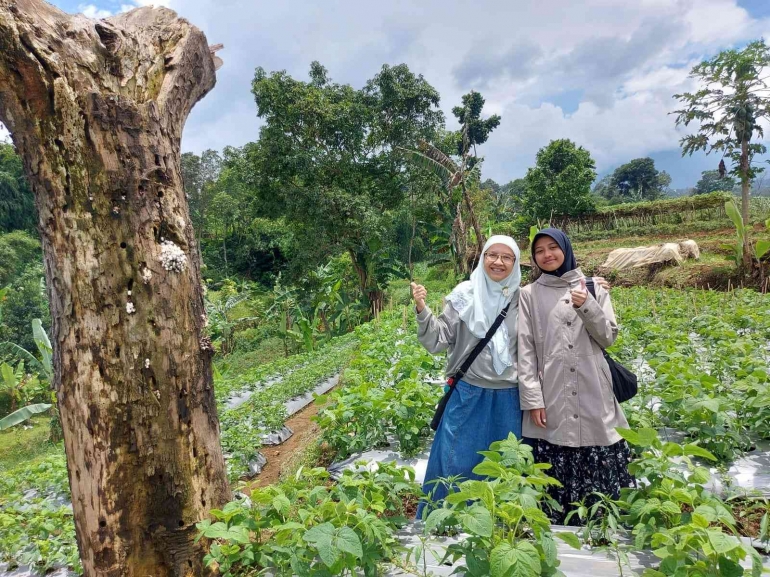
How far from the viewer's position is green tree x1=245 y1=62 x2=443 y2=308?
1408cm

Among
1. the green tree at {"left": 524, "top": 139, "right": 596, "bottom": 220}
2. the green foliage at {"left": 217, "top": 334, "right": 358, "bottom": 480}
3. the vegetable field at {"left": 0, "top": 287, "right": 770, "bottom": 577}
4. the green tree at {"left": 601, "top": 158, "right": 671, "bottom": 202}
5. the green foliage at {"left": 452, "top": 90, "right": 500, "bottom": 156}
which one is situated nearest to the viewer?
the vegetable field at {"left": 0, "top": 287, "right": 770, "bottom": 577}

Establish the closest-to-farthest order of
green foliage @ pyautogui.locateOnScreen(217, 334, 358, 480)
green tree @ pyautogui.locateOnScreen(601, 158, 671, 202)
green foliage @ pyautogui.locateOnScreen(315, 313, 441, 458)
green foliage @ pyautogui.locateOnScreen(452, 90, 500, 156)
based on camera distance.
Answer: green foliage @ pyautogui.locateOnScreen(315, 313, 441, 458) → green foliage @ pyautogui.locateOnScreen(217, 334, 358, 480) → green foliage @ pyautogui.locateOnScreen(452, 90, 500, 156) → green tree @ pyautogui.locateOnScreen(601, 158, 671, 202)

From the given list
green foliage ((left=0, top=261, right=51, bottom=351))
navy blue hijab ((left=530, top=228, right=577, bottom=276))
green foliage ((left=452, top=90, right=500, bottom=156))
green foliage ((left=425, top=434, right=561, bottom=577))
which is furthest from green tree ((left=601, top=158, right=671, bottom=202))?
green foliage ((left=425, top=434, right=561, bottom=577))

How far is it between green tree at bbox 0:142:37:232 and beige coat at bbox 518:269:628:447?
88.8ft

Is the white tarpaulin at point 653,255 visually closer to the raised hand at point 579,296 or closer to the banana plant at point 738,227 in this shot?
the banana plant at point 738,227

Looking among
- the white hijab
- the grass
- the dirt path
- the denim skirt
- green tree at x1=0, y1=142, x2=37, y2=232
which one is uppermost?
green tree at x1=0, y1=142, x2=37, y2=232

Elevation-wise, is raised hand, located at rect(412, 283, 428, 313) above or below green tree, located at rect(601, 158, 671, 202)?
below

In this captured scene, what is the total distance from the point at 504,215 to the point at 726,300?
940 inches

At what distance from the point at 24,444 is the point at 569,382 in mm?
12179

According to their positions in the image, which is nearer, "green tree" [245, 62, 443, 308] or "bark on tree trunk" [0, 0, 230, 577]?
"bark on tree trunk" [0, 0, 230, 577]

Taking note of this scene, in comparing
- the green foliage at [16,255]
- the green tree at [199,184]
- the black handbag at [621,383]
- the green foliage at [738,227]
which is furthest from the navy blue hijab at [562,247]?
the green tree at [199,184]

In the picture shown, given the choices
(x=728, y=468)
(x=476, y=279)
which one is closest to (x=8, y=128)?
(x=476, y=279)

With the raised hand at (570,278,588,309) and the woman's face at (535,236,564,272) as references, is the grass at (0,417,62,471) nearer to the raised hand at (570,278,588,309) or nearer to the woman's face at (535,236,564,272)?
the woman's face at (535,236,564,272)

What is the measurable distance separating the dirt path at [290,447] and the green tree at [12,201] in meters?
23.0
